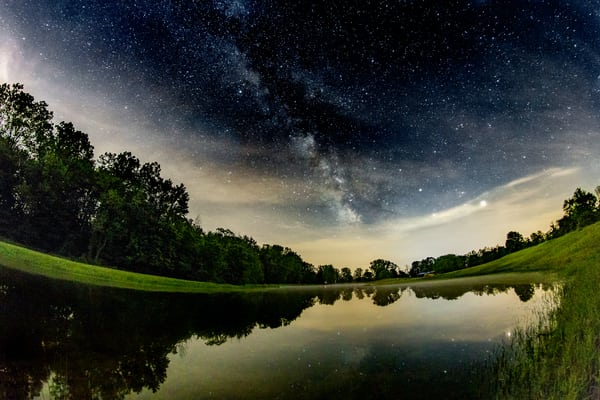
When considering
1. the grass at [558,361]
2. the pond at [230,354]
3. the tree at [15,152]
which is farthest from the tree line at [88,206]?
the grass at [558,361]

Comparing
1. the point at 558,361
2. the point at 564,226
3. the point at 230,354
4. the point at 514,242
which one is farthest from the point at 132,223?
the point at 514,242

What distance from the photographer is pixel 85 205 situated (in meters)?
80.4

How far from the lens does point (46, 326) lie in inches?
620

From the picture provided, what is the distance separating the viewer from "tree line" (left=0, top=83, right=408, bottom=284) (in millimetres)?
67562

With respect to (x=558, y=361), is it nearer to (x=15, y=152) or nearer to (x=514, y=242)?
(x=15, y=152)

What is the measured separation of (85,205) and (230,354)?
80174mm

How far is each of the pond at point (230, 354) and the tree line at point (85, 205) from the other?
5537 centimetres

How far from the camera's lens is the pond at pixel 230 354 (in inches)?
380

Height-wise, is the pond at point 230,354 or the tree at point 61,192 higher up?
the tree at point 61,192

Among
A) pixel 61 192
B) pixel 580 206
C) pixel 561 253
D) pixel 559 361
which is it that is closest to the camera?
pixel 559 361

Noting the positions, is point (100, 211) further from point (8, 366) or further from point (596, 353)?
point (596, 353)

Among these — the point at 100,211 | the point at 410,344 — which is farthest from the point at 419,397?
the point at 100,211

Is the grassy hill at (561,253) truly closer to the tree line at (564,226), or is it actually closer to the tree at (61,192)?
the tree line at (564,226)

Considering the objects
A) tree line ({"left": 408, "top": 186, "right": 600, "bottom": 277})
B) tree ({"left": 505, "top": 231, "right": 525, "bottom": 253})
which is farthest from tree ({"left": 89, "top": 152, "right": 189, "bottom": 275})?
tree ({"left": 505, "top": 231, "right": 525, "bottom": 253})
